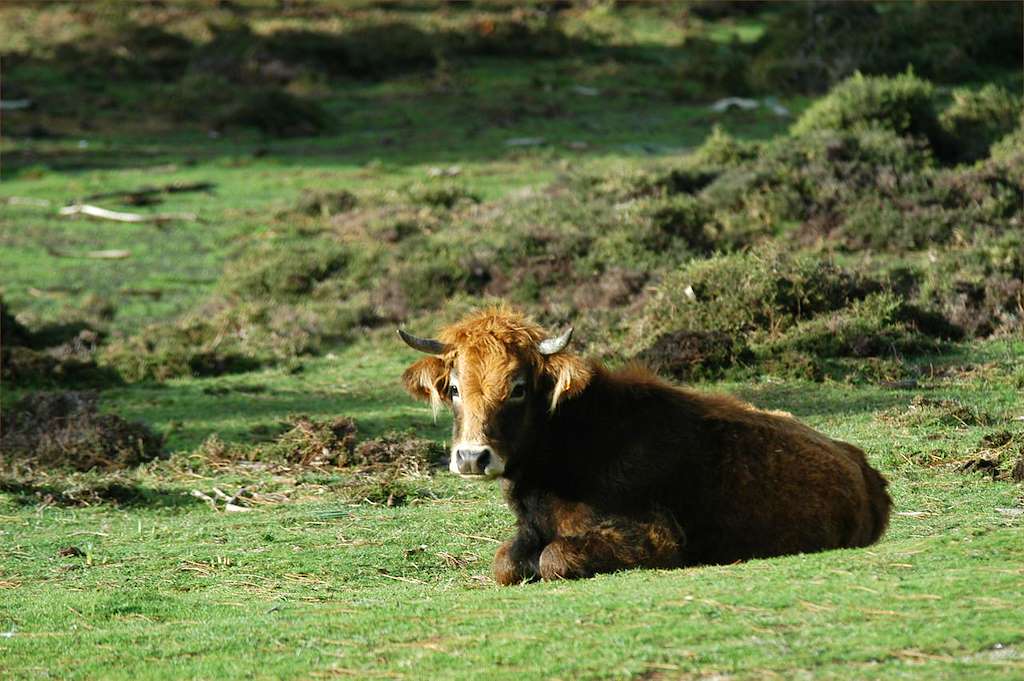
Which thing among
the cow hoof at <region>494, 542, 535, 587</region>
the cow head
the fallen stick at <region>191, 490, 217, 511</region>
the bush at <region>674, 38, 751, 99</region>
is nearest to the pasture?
the fallen stick at <region>191, 490, 217, 511</region>

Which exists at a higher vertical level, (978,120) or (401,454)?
(978,120)

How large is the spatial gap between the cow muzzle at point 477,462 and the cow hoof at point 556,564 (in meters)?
0.67

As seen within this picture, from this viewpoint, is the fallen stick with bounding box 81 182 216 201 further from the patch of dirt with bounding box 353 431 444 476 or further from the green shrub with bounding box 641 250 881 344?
the patch of dirt with bounding box 353 431 444 476

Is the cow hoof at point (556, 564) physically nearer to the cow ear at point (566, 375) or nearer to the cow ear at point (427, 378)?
the cow ear at point (566, 375)

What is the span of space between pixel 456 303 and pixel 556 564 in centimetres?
1506

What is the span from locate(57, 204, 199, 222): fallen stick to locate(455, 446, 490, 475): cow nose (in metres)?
24.7

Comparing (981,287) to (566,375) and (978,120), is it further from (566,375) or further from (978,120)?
(566,375)

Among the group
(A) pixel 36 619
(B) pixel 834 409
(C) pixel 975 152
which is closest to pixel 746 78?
(C) pixel 975 152

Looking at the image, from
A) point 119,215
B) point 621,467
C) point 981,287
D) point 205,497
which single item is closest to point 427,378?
point 621,467

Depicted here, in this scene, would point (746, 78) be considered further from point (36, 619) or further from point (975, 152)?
point (36, 619)

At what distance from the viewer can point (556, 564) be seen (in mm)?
10227

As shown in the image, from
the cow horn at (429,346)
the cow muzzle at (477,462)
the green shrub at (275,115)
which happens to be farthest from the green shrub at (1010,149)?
the green shrub at (275,115)

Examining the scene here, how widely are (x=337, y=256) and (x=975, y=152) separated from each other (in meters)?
13.1

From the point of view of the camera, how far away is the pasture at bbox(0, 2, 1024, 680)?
882cm
